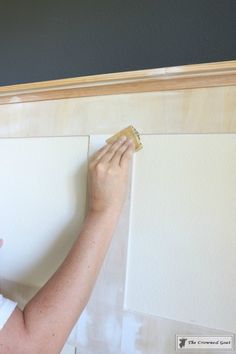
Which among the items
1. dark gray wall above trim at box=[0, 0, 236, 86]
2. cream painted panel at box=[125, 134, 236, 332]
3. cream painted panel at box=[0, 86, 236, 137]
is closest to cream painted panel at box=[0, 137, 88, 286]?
cream painted panel at box=[0, 86, 236, 137]

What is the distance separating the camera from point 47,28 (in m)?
0.92

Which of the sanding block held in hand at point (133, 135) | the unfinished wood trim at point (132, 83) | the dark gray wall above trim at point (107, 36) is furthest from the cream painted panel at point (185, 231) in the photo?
the dark gray wall above trim at point (107, 36)

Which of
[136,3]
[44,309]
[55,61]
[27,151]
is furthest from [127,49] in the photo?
[44,309]

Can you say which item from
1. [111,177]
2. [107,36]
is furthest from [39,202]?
[107,36]

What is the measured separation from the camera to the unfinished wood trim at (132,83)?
0.57 metres

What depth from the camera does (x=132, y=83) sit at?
2.14ft

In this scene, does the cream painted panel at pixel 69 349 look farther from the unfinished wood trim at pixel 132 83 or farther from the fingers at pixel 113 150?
the unfinished wood trim at pixel 132 83

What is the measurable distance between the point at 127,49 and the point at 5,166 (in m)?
0.50

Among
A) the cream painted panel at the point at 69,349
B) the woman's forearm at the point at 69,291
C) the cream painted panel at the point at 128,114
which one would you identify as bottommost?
the cream painted panel at the point at 69,349

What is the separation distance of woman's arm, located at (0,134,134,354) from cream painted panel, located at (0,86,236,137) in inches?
2.9

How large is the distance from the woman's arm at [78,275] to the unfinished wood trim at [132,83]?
0.47 ft

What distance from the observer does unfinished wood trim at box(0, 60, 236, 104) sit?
57 centimetres

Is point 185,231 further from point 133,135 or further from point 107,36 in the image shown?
point 107,36

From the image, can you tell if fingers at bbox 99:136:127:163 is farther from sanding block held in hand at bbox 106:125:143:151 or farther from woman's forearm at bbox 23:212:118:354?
woman's forearm at bbox 23:212:118:354
